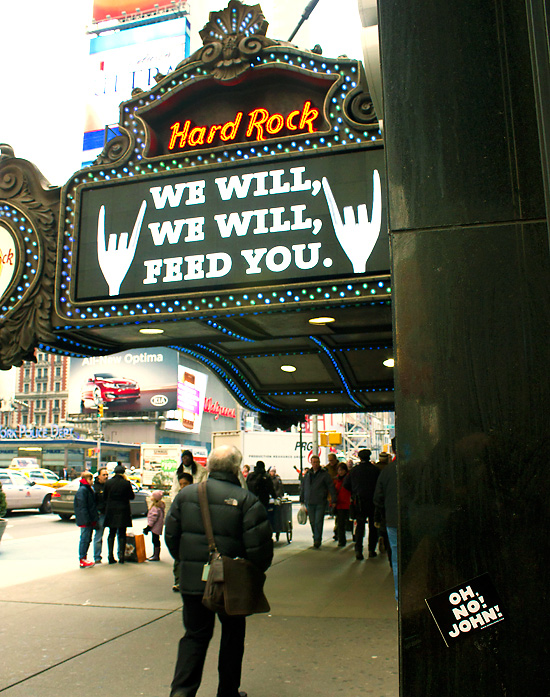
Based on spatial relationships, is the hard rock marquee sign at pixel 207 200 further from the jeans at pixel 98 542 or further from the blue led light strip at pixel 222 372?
the jeans at pixel 98 542

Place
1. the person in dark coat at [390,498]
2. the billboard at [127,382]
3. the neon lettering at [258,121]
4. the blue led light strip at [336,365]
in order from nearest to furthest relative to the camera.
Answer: the neon lettering at [258,121]
the person in dark coat at [390,498]
the blue led light strip at [336,365]
the billboard at [127,382]

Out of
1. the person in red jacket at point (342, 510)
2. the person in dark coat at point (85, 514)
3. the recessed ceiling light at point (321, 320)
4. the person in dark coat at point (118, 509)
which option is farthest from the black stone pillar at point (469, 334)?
the person in red jacket at point (342, 510)

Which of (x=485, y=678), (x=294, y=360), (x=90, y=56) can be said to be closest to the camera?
(x=485, y=678)

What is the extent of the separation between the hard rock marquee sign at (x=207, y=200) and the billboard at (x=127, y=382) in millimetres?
61393

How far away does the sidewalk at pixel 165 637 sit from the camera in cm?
488

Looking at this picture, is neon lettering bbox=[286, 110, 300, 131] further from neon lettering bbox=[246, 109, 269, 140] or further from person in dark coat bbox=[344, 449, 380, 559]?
person in dark coat bbox=[344, 449, 380, 559]

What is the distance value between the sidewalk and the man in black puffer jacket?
29.2 inches

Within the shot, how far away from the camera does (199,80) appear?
22.3 ft

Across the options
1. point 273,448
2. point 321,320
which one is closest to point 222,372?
point 321,320

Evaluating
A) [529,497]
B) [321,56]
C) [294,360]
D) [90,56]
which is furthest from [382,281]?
[90,56]

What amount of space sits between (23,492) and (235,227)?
817 inches

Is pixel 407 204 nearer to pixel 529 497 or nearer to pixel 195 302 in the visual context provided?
pixel 529 497

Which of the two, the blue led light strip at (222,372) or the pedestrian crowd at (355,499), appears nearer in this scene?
the blue led light strip at (222,372)

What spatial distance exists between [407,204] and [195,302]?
365cm
